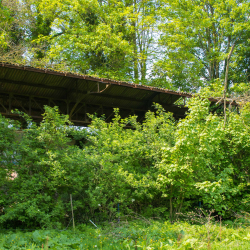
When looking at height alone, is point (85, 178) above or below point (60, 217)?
above

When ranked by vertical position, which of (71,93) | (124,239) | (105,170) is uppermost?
(71,93)

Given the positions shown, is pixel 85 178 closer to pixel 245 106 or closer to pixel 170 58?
Answer: pixel 245 106

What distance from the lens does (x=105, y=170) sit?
7984mm

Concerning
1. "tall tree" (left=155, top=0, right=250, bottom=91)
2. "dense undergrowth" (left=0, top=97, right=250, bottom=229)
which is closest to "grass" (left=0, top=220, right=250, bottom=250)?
"dense undergrowth" (left=0, top=97, right=250, bottom=229)

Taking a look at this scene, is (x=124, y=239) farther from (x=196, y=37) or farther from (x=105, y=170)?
(x=196, y=37)

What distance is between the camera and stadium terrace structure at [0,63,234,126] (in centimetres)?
1080

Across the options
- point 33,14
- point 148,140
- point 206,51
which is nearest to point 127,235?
point 148,140

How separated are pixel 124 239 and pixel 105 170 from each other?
2.17 m

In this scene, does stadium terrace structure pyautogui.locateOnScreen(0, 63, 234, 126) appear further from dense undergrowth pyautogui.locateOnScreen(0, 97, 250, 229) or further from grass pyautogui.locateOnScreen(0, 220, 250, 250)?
grass pyautogui.locateOnScreen(0, 220, 250, 250)

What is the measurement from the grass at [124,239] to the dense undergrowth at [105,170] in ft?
2.57

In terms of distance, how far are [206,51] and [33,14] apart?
597 inches

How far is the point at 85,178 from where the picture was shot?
26.3 ft

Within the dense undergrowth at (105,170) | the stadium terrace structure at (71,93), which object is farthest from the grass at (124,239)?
the stadium terrace structure at (71,93)

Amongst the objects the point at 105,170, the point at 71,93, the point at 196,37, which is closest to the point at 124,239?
the point at 105,170
